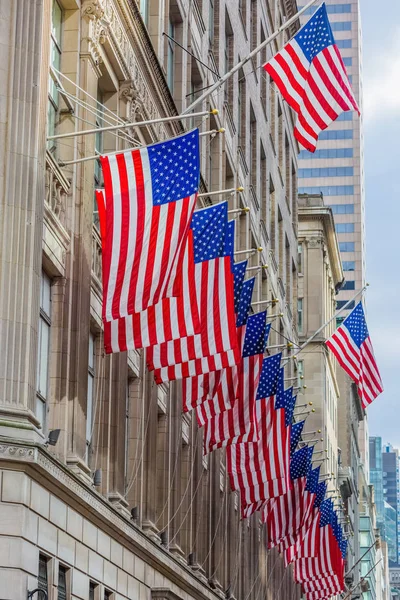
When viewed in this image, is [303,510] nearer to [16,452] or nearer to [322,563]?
[322,563]

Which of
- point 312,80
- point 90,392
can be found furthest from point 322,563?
point 312,80

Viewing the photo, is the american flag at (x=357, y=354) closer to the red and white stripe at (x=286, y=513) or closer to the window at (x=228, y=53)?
the red and white stripe at (x=286, y=513)

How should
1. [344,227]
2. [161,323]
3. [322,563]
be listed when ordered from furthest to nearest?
[344,227] < [322,563] < [161,323]

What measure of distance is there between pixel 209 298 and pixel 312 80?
4.88 meters

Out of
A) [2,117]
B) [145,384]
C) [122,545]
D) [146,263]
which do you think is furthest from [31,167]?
[145,384]

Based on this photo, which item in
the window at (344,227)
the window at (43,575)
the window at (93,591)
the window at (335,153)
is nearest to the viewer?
the window at (43,575)

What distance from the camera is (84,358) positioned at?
2769 cm

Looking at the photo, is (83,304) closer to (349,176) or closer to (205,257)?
(205,257)

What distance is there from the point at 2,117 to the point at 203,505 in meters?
22.9

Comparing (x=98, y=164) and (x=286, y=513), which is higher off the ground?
(x=98, y=164)

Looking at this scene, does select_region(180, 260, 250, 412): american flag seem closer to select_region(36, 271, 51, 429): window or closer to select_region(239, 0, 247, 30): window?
select_region(36, 271, 51, 429): window

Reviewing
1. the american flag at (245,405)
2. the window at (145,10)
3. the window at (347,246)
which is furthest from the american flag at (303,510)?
the window at (347,246)

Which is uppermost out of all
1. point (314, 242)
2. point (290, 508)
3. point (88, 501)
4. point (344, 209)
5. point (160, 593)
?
point (344, 209)

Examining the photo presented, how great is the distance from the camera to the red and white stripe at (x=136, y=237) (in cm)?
2311
